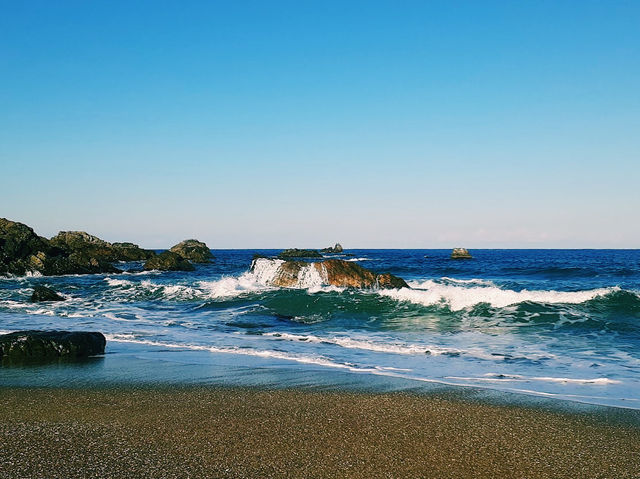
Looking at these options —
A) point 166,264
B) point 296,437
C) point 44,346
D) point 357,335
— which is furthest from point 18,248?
point 296,437

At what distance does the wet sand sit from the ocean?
1108mm

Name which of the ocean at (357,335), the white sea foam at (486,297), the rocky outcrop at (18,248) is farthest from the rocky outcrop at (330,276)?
the rocky outcrop at (18,248)

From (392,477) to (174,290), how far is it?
860 inches

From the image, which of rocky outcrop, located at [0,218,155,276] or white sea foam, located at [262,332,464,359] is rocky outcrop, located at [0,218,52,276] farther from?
white sea foam, located at [262,332,464,359]

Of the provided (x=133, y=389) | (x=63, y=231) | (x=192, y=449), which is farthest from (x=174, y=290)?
(x=63, y=231)

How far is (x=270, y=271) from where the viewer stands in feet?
88.4

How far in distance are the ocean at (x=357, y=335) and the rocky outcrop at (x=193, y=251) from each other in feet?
143

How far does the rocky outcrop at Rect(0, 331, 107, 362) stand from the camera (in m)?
8.66

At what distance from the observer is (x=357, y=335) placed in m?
13.1

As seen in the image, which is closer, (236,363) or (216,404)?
(216,404)

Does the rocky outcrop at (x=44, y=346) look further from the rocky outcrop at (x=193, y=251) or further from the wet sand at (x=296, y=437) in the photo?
the rocky outcrop at (x=193, y=251)

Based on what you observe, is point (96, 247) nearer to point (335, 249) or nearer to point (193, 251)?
point (193, 251)

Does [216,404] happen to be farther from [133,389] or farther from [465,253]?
[465,253]

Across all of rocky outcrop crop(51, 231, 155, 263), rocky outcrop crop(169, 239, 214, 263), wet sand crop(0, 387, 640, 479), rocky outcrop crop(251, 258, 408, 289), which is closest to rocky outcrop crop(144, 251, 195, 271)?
rocky outcrop crop(51, 231, 155, 263)
